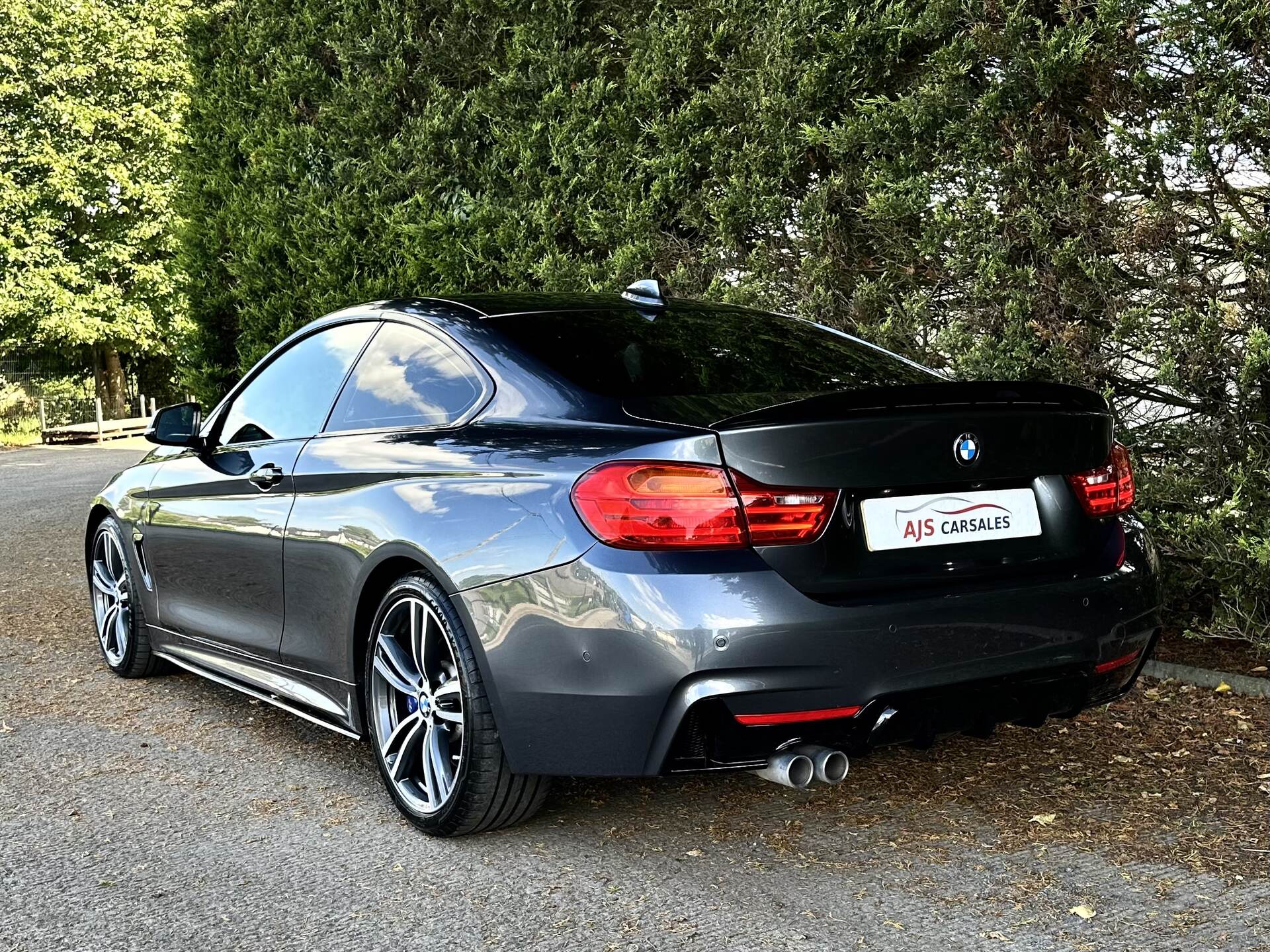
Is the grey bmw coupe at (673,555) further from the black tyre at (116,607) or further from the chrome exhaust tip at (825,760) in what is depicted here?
the black tyre at (116,607)

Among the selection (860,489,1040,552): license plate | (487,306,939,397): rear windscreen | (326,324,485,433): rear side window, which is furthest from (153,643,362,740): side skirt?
(860,489,1040,552): license plate

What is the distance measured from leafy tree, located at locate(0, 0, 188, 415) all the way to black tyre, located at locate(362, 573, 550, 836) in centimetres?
2774

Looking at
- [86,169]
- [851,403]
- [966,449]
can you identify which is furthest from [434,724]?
[86,169]

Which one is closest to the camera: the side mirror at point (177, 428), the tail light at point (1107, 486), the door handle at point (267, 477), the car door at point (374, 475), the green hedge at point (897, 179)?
the tail light at point (1107, 486)

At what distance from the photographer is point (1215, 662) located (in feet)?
18.8

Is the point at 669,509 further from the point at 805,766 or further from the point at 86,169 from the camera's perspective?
the point at 86,169

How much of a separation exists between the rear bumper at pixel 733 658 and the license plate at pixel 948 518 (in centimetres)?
13

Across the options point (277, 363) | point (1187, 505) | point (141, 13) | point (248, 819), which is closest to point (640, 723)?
point (248, 819)

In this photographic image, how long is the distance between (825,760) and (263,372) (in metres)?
2.91

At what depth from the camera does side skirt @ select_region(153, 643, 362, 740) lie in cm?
446

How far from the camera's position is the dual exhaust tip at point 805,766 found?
3338mm

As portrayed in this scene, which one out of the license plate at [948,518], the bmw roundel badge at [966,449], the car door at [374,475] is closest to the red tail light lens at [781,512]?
the license plate at [948,518]

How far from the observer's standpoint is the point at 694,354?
4141 millimetres

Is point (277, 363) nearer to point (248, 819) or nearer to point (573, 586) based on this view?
point (248, 819)
